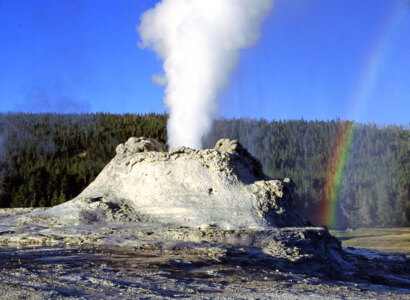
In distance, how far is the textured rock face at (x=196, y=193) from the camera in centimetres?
1354

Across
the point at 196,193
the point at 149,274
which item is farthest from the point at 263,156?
the point at 149,274

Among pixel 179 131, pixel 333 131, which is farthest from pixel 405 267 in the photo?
pixel 333 131

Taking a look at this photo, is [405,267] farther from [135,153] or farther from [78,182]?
[78,182]

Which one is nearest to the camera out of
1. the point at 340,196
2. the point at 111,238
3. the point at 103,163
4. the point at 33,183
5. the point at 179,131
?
the point at 111,238

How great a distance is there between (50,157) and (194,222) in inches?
2162

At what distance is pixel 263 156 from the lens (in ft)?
237

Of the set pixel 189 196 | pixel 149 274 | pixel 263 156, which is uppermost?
pixel 263 156

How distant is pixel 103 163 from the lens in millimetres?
58094

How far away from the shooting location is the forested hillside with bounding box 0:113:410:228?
48.5 metres

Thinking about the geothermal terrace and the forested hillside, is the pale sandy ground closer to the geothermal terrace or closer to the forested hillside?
the geothermal terrace

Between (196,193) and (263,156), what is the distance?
2308 inches

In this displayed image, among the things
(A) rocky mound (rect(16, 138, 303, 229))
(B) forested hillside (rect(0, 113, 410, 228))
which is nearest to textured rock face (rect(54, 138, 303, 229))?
(A) rocky mound (rect(16, 138, 303, 229))

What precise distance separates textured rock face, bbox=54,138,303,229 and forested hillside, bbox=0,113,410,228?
26798 mm

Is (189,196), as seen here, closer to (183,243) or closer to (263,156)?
(183,243)
